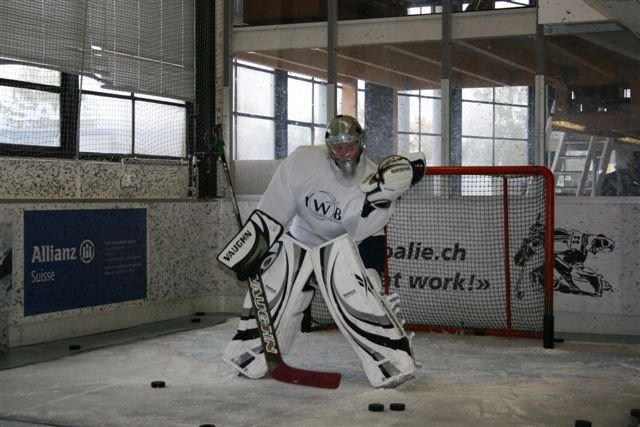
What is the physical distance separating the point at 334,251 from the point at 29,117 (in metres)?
2.49

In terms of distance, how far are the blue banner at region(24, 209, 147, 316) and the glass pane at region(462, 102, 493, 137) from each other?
7.89ft

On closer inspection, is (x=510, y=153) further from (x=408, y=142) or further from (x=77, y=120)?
(x=77, y=120)

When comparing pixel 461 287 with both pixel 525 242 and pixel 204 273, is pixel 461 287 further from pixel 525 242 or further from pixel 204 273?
pixel 204 273

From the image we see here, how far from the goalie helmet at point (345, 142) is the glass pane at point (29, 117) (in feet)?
7.51

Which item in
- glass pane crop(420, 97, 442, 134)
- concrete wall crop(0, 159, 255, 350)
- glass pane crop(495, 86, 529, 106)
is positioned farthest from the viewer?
glass pane crop(420, 97, 442, 134)

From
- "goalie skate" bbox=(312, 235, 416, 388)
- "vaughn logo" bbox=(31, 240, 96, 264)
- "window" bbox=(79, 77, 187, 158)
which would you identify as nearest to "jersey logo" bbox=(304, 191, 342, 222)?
"goalie skate" bbox=(312, 235, 416, 388)

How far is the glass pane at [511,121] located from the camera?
6762 millimetres

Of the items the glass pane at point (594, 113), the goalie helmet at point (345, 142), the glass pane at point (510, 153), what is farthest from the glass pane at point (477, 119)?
the goalie helmet at point (345, 142)

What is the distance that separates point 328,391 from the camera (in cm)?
454

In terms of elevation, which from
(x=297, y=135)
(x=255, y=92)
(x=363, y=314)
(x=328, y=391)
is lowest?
(x=328, y=391)

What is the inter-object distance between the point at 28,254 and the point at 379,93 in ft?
9.29

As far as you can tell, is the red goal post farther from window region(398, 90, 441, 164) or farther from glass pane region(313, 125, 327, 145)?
glass pane region(313, 125, 327, 145)

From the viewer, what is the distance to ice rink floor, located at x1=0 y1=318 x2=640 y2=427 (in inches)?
156

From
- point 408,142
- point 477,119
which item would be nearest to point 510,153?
point 477,119
